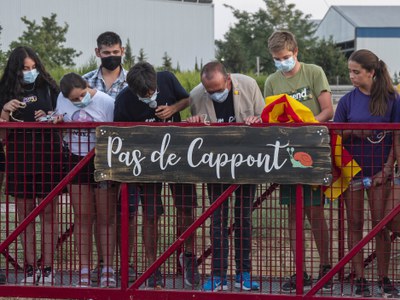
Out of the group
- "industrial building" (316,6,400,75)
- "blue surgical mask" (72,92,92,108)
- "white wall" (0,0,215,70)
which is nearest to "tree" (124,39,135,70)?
"white wall" (0,0,215,70)

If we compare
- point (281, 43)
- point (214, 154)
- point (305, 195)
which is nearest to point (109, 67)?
point (281, 43)

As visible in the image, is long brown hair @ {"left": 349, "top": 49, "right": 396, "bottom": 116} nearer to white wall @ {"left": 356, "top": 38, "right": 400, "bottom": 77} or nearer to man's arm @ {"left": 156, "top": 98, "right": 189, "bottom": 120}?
man's arm @ {"left": 156, "top": 98, "right": 189, "bottom": 120}

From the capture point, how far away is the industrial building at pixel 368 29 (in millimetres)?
79875

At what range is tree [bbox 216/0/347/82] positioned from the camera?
5656 centimetres

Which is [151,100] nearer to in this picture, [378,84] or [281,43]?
[281,43]

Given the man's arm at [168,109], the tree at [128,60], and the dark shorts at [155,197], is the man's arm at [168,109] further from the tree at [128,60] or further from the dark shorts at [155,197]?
the tree at [128,60]

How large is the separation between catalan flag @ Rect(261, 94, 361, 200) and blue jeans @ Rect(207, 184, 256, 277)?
0.49m

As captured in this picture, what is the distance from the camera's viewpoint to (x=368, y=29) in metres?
82.3

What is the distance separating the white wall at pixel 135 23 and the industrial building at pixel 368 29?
28297 mm

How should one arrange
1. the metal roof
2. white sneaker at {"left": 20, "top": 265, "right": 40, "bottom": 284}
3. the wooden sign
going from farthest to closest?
the metal roof
white sneaker at {"left": 20, "top": 265, "right": 40, "bottom": 284}
the wooden sign

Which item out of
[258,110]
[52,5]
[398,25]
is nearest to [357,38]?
[398,25]

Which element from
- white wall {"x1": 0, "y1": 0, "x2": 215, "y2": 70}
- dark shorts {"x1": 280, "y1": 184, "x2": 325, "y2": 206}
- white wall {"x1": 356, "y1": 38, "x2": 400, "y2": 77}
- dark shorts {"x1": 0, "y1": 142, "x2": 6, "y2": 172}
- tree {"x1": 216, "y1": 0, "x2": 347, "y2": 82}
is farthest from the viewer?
white wall {"x1": 356, "y1": 38, "x2": 400, "y2": 77}

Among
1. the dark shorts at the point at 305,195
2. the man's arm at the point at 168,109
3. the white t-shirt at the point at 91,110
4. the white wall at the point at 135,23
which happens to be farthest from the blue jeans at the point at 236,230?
the white wall at the point at 135,23

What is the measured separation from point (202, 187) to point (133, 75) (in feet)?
2.89
